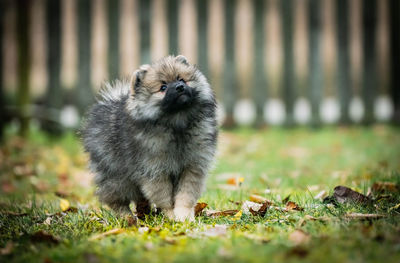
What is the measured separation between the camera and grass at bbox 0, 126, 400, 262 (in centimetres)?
238

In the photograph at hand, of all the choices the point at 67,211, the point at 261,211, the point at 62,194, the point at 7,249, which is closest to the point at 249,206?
the point at 261,211

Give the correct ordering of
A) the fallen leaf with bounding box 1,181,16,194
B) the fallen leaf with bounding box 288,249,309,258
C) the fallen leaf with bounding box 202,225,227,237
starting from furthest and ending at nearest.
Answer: the fallen leaf with bounding box 1,181,16,194 < the fallen leaf with bounding box 202,225,227,237 < the fallen leaf with bounding box 288,249,309,258

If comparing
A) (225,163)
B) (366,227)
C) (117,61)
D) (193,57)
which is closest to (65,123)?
(117,61)

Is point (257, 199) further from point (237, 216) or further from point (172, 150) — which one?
point (172, 150)

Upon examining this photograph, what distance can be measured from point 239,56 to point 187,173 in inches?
194

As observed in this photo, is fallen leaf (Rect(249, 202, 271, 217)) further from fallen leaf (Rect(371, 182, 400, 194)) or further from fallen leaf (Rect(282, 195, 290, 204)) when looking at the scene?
fallen leaf (Rect(371, 182, 400, 194))

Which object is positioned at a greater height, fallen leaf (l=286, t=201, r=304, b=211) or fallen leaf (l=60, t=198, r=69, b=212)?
fallen leaf (l=286, t=201, r=304, b=211)

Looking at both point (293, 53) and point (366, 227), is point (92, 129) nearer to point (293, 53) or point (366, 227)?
point (366, 227)

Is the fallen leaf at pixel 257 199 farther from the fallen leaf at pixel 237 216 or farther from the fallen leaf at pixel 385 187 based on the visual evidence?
the fallen leaf at pixel 385 187

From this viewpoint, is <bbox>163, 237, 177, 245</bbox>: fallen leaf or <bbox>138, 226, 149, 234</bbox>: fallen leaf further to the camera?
<bbox>138, 226, 149, 234</bbox>: fallen leaf

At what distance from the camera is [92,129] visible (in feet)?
12.8

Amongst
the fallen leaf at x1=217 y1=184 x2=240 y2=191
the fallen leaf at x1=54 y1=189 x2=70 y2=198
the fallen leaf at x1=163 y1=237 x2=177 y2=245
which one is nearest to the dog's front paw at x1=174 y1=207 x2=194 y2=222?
the fallen leaf at x1=163 y1=237 x2=177 y2=245

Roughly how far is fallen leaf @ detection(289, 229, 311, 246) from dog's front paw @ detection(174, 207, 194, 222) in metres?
0.82

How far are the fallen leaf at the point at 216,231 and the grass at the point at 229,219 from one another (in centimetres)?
4
